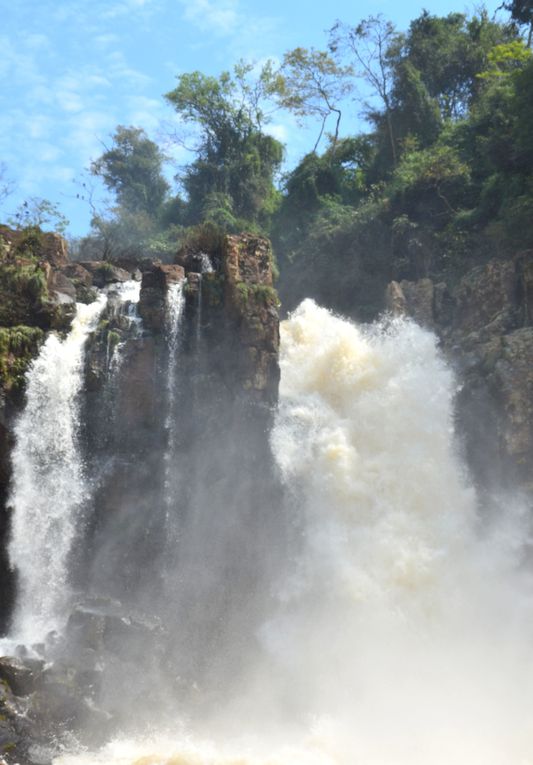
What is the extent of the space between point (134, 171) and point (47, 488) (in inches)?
1524

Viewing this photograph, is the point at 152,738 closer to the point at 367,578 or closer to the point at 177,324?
the point at 367,578

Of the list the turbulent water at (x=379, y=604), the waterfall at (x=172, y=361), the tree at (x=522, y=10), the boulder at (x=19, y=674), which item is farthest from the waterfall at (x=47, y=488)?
the tree at (x=522, y=10)

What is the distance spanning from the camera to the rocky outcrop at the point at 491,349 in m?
20.1

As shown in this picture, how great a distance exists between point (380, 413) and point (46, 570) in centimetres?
1045

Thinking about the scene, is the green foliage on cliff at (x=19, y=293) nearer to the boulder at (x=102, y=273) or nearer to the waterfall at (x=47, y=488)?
the waterfall at (x=47, y=488)

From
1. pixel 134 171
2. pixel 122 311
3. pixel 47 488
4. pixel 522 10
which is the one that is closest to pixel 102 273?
pixel 122 311

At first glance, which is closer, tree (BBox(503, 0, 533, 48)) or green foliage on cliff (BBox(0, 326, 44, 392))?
green foliage on cliff (BBox(0, 326, 44, 392))

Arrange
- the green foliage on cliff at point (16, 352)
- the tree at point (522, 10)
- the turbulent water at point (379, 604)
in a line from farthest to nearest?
the tree at point (522, 10)
the green foliage on cliff at point (16, 352)
the turbulent water at point (379, 604)

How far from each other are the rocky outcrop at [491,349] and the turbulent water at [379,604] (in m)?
0.80

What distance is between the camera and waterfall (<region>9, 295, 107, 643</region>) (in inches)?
679

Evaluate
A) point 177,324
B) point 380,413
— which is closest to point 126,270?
point 177,324

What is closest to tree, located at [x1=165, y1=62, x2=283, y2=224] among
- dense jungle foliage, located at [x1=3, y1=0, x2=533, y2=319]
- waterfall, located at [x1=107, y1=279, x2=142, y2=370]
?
dense jungle foliage, located at [x1=3, y1=0, x2=533, y2=319]

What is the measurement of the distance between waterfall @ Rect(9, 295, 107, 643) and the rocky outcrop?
11.5m

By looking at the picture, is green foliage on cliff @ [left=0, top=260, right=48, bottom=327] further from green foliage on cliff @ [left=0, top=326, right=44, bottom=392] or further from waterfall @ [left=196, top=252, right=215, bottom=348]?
waterfall @ [left=196, top=252, right=215, bottom=348]
